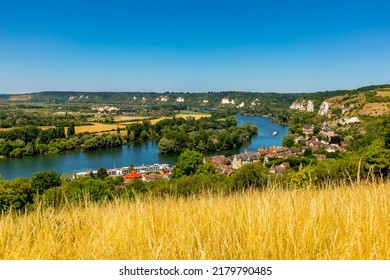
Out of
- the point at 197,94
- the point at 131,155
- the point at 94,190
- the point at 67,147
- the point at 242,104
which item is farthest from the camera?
the point at 197,94

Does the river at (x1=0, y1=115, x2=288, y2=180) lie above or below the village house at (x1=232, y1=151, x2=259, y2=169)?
below

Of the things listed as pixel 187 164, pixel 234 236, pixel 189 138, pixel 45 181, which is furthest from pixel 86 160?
pixel 234 236

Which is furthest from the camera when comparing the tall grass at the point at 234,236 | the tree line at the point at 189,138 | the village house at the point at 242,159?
the tree line at the point at 189,138

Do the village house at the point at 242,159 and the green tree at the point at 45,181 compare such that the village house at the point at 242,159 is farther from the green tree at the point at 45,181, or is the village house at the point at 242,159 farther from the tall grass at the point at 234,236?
the tall grass at the point at 234,236

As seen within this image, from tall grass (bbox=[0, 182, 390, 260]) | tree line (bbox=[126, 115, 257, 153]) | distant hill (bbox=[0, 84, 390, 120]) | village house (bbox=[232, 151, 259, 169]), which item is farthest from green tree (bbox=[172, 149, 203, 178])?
distant hill (bbox=[0, 84, 390, 120])

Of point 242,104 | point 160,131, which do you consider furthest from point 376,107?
point 242,104

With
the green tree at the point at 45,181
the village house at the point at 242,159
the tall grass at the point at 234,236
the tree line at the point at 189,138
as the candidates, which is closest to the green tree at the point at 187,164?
the village house at the point at 242,159

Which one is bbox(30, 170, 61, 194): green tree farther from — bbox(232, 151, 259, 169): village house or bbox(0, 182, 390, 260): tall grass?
bbox(0, 182, 390, 260): tall grass

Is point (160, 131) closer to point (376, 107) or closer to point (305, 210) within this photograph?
point (376, 107)

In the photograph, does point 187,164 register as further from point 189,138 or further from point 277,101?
point 277,101
